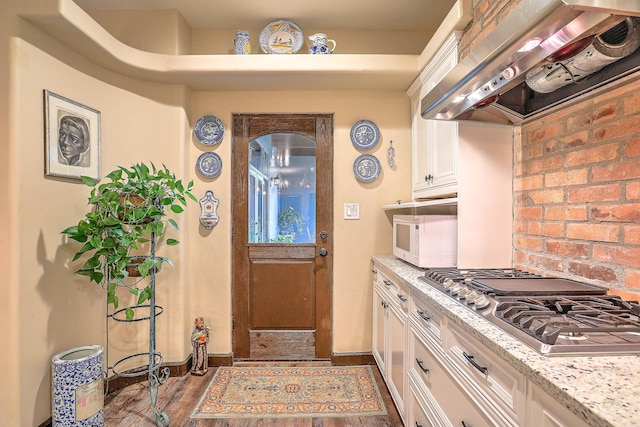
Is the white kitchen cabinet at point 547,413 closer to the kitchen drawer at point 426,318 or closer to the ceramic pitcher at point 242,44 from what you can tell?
the kitchen drawer at point 426,318

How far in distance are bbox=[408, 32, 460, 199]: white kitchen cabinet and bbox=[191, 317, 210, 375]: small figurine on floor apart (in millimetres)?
1939

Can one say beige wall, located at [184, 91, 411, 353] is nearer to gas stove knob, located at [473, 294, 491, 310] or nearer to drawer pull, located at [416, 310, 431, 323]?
drawer pull, located at [416, 310, 431, 323]

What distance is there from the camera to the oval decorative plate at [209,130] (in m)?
2.88

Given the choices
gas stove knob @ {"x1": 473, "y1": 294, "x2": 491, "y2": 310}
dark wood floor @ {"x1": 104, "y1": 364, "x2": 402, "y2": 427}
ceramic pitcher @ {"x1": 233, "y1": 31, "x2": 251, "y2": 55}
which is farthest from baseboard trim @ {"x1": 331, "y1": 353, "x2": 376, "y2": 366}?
ceramic pitcher @ {"x1": 233, "y1": 31, "x2": 251, "y2": 55}

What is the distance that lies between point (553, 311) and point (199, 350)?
2436 mm

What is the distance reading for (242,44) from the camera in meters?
2.62

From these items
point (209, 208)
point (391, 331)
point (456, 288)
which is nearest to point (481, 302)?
point (456, 288)

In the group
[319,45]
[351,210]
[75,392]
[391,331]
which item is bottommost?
[75,392]

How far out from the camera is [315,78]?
8.72ft

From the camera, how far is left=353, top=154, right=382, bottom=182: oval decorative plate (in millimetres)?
2918

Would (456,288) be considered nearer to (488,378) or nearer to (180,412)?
(488,378)

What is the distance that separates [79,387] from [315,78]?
2393 millimetres

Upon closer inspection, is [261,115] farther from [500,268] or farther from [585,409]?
[585,409]

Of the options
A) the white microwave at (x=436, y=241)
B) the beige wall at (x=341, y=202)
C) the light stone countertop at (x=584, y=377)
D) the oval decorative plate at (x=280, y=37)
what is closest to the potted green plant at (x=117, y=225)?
the beige wall at (x=341, y=202)
